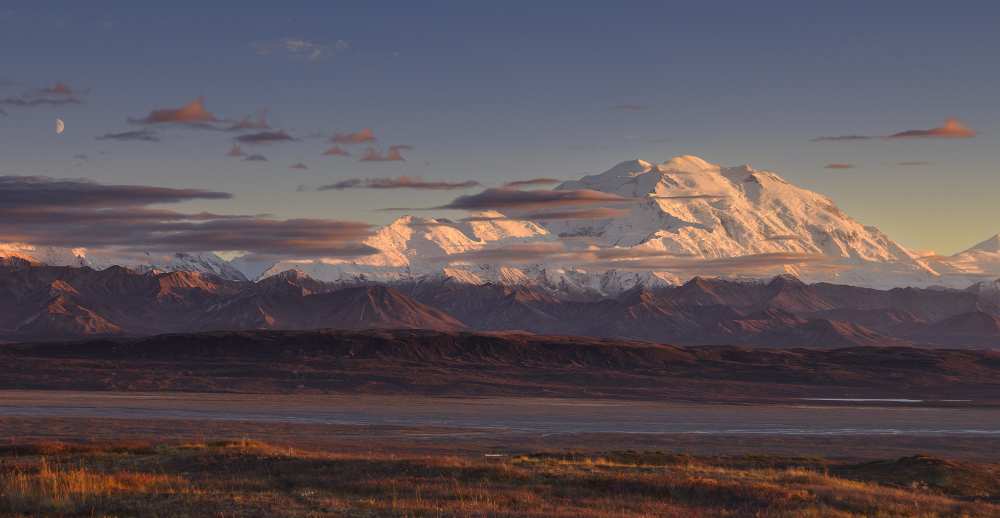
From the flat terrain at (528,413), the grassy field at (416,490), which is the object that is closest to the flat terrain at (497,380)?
the flat terrain at (528,413)

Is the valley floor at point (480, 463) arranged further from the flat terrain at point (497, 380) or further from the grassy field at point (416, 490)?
the flat terrain at point (497, 380)

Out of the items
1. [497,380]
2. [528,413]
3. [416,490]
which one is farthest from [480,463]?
[497,380]

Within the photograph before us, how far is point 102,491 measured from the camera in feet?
A: 98.7

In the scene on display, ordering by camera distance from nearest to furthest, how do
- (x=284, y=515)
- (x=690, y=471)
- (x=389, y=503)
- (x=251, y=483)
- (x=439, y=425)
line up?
(x=284, y=515)
(x=389, y=503)
(x=251, y=483)
(x=690, y=471)
(x=439, y=425)

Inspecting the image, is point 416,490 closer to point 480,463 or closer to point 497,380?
point 480,463

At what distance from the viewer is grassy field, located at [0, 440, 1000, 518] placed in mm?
28641

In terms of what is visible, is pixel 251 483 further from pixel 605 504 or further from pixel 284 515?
pixel 605 504

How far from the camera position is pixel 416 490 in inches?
1278

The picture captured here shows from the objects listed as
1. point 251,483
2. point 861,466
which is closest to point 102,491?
point 251,483

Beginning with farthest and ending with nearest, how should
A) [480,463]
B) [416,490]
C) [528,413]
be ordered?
[528,413]
[480,463]
[416,490]

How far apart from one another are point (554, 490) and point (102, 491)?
11790mm

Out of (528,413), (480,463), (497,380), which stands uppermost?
(480,463)

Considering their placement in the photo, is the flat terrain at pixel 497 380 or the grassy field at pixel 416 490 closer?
the grassy field at pixel 416 490

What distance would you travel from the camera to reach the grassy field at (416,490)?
28641mm
